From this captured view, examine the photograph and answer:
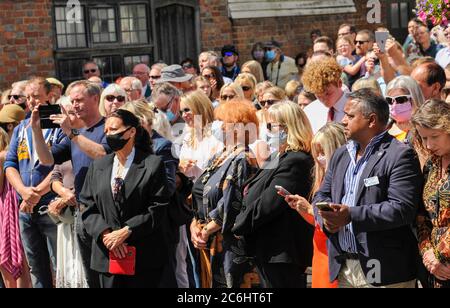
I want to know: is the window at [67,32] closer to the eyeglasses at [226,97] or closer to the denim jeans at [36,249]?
the eyeglasses at [226,97]

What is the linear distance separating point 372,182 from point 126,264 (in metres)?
2.20

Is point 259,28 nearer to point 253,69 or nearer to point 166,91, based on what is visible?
point 253,69

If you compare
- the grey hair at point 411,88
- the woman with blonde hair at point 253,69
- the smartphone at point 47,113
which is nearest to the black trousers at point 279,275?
the grey hair at point 411,88

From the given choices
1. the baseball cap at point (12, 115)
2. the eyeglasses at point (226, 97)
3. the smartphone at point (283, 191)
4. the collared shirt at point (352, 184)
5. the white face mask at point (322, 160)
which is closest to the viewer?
the collared shirt at point (352, 184)

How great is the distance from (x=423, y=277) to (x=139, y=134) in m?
2.67

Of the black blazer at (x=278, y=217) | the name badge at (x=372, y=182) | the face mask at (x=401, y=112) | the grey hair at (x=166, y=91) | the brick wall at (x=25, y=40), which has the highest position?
the brick wall at (x=25, y=40)

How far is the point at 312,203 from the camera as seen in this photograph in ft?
21.6

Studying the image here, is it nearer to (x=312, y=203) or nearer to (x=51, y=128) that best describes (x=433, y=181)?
(x=312, y=203)

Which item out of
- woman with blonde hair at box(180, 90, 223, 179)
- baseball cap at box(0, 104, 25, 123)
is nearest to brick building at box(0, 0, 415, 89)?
baseball cap at box(0, 104, 25, 123)

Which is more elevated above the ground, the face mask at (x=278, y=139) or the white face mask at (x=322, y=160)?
the face mask at (x=278, y=139)

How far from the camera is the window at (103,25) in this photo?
55.4ft

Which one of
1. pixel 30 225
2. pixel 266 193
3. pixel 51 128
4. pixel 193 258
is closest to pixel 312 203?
pixel 266 193

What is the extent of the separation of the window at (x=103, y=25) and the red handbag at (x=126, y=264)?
1012 cm

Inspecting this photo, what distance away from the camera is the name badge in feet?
19.9
